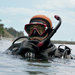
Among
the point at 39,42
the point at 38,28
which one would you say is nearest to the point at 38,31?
the point at 38,28

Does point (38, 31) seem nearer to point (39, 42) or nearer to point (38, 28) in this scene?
point (38, 28)

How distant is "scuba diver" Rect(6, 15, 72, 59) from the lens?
29.1 feet

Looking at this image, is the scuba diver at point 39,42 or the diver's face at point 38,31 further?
the diver's face at point 38,31

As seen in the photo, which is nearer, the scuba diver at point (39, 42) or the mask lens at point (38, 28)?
the scuba diver at point (39, 42)

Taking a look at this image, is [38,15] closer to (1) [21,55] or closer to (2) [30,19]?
(2) [30,19]

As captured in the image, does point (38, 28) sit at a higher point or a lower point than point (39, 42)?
higher

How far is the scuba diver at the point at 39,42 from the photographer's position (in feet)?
29.1

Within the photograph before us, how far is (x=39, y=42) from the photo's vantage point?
29.6 feet

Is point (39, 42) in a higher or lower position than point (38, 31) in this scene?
lower

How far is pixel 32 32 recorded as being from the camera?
9.37 m

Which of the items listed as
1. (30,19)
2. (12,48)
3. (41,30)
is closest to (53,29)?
(41,30)

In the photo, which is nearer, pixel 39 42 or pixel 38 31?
pixel 39 42

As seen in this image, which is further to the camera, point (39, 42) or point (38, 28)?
point (38, 28)

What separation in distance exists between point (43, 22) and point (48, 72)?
349 cm
